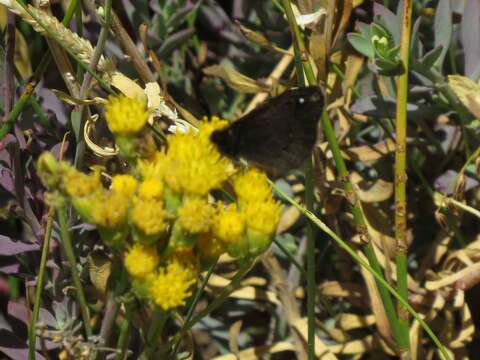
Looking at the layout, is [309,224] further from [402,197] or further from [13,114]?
[13,114]

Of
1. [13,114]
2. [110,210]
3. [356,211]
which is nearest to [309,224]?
[356,211]

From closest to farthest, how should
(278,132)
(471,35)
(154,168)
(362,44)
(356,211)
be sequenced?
1. (154,168)
2. (278,132)
3. (356,211)
4. (362,44)
5. (471,35)

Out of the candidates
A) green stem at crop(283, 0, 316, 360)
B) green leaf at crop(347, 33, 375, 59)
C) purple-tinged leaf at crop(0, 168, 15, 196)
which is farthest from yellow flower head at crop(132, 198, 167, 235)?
green leaf at crop(347, 33, 375, 59)

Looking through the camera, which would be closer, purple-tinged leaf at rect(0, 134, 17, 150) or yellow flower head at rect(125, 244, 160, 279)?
yellow flower head at rect(125, 244, 160, 279)

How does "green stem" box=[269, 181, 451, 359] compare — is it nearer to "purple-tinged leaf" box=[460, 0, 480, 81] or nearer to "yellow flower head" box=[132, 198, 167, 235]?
"yellow flower head" box=[132, 198, 167, 235]

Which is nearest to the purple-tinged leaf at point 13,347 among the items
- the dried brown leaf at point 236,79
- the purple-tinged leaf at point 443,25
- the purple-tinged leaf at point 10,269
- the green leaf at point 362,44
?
the purple-tinged leaf at point 10,269

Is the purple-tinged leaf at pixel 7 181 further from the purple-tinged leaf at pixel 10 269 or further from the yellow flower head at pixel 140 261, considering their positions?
the yellow flower head at pixel 140 261
